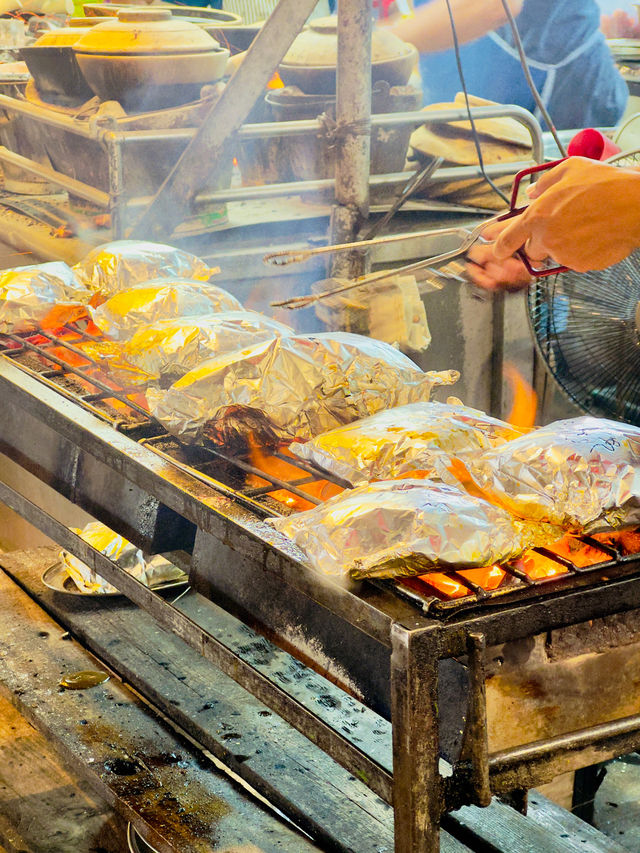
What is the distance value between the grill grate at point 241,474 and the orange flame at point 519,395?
7.16 feet

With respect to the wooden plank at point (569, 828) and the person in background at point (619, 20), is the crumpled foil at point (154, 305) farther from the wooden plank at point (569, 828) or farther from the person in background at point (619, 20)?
the person in background at point (619, 20)

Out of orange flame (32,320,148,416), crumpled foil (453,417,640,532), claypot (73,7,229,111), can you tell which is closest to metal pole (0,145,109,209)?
claypot (73,7,229,111)

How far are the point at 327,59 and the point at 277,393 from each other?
256 cm

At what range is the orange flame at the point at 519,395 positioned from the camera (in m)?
4.25

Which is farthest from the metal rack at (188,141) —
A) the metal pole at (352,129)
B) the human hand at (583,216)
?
the human hand at (583,216)

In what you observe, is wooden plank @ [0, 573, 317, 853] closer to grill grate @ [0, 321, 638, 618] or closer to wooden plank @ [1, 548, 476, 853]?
wooden plank @ [1, 548, 476, 853]

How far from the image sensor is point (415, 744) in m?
1.32

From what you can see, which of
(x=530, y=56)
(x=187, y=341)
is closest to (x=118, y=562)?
(x=187, y=341)

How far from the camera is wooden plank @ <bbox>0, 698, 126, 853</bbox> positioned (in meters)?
2.23

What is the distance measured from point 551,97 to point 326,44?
199 centimetres

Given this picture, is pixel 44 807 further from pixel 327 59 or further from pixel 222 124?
pixel 327 59

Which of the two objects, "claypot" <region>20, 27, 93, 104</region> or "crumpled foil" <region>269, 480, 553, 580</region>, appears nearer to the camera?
"crumpled foil" <region>269, 480, 553, 580</region>

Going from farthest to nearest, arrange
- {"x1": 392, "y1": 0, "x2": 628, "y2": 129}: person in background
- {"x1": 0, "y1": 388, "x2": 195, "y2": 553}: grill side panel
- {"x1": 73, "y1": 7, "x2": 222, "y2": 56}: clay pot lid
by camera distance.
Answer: {"x1": 392, "y1": 0, "x2": 628, "y2": 129}: person in background, {"x1": 73, "y1": 7, "x2": 222, "y2": 56}: clay pot lid, {"x1": 0, "y1": 388, "x2": 195, "y2": 553}: grill side panel

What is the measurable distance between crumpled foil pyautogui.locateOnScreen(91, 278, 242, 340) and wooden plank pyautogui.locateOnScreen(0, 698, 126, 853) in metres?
1.06
